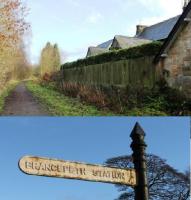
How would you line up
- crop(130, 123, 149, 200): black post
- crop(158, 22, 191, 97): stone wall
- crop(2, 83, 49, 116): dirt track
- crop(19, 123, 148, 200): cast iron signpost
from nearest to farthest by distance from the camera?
crop(19, 123, 148, 200): cast iron signpost → crop(130, 123, 149, 200): black post → crop(2, 83, 49, 116): dirt track → crop(158, 22, 191, 97): stone wall

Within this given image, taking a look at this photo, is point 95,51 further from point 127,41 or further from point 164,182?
point 164,182

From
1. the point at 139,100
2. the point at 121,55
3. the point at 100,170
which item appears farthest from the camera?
the point at 121,55

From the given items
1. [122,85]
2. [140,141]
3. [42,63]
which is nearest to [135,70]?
[122,85]

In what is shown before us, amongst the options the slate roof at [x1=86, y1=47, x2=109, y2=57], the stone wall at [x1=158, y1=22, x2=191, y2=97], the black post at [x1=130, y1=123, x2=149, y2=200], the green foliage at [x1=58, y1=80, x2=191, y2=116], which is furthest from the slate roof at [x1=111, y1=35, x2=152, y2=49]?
the black post at [x1=130, y1=123, x2=149, y2=200]

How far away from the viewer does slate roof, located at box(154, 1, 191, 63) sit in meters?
4.37

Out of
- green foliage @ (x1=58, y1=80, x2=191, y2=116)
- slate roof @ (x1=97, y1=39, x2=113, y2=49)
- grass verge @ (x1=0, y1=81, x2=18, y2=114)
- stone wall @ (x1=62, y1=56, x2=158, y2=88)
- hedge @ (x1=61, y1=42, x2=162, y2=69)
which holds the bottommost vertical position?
green foliage @ (x1=58, y1=80, x2=191, y2=116)

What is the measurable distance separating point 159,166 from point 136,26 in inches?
55.2

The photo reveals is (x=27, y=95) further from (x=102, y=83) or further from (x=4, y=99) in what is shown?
(x=102, y=83)

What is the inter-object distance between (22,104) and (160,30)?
147 cm

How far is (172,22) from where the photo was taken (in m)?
4.48

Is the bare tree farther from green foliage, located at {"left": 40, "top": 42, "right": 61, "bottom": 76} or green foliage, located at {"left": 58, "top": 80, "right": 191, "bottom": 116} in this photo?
green foliage, located at {"left": 40, "top": 42, "right": 61, "bottom": 76}

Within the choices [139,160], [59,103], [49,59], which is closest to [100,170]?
[139,160]

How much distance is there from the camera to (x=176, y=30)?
175 inches

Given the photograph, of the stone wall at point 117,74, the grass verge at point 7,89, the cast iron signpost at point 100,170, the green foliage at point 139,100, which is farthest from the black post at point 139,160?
A: the grass verge at point 7,89
